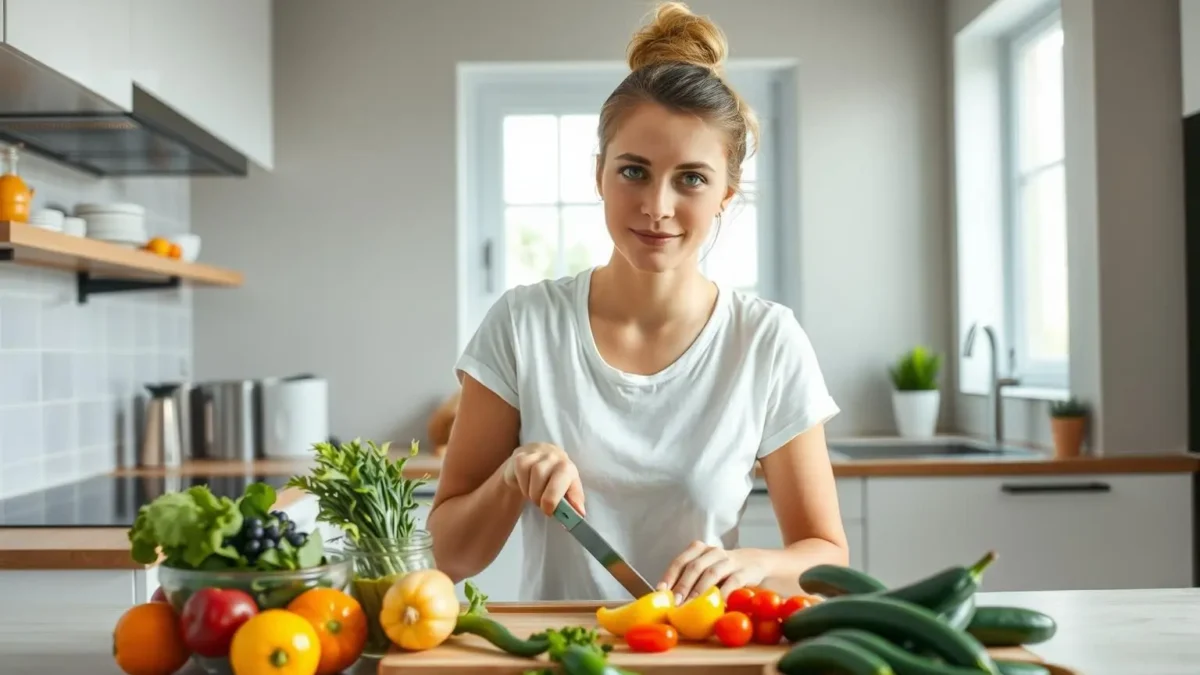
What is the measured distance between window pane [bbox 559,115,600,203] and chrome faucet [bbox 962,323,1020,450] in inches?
48.0

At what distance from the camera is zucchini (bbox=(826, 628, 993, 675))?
34.2 inches

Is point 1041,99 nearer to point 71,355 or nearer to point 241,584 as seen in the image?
point 71,355

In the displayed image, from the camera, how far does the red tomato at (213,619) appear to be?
96 cm

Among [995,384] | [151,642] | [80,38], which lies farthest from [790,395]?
[995,384]

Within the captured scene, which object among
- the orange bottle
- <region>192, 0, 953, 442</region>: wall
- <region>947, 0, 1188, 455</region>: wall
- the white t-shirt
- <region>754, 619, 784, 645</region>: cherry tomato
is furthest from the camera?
<region>192, 0, 953, 442</region>: wall

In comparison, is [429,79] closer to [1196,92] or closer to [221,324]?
[221,324]

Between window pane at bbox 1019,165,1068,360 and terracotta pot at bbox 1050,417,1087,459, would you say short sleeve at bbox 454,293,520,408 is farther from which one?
window pane at bbox 1019,165,1068,360

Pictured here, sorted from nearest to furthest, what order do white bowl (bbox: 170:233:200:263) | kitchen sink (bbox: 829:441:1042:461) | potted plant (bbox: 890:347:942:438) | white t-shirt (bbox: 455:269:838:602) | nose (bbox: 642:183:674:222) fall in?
nose (bbox: 642:183:674:222) < white t-shirt (bbox: 455:269:838:602) < white bowl (bbox: 170:233:200:263) < kitchen sink (bbox: 829:441:1042:461) < potted plant (bbox: 890:347:942:438)

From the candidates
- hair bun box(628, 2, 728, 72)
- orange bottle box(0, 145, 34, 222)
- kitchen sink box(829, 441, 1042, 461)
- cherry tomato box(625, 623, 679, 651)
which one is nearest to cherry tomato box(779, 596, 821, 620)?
cherry tomato box(625, 623, 679, 651)

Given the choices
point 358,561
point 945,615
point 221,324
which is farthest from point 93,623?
point 221,324

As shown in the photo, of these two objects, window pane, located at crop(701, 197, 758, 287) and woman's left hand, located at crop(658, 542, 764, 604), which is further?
window pane, located at crop(701, 197, 758, 287)

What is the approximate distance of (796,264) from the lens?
12.0ft

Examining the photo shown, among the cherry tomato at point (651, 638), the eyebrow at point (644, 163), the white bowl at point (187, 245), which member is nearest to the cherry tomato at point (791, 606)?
the cherry tomato at point (651, 638)

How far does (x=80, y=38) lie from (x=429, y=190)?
1532 millimetres
